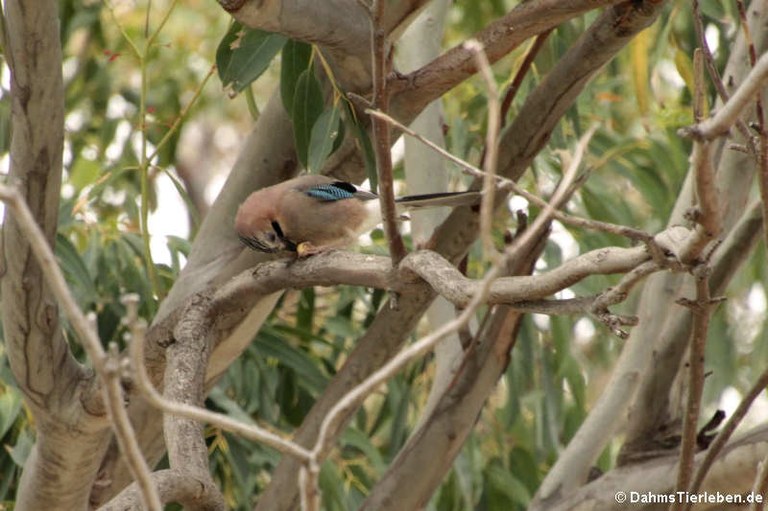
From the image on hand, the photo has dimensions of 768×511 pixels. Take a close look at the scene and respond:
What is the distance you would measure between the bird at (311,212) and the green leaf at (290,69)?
0.68ft

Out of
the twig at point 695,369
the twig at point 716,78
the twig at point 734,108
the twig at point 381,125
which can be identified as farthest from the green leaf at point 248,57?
the twig at point 734,108

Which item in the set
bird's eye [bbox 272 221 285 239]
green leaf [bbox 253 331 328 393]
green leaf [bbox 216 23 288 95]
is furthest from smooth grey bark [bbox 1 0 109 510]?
green leaf [bbox 253 331 328 393]

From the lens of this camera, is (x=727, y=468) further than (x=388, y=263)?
Yes

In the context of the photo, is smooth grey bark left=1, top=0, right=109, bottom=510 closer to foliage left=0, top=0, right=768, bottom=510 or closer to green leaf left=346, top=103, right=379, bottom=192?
foliage left=0, top=0, right=768, bottom=510

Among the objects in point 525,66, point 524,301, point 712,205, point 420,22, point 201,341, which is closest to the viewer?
point 712,205

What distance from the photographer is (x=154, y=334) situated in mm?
1970

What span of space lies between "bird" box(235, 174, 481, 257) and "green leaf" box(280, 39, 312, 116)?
207mm

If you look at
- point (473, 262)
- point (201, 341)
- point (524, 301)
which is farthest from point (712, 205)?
point (473, 262)

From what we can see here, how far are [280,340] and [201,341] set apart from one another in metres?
0.89

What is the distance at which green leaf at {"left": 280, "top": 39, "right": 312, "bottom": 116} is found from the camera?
1936 mm

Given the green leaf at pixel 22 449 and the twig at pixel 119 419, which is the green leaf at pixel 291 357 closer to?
the green leaf at pixel 22 449

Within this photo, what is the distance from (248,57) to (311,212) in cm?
54

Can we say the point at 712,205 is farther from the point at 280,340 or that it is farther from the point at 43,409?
the point at 280,340

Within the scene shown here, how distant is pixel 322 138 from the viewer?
1795mm
